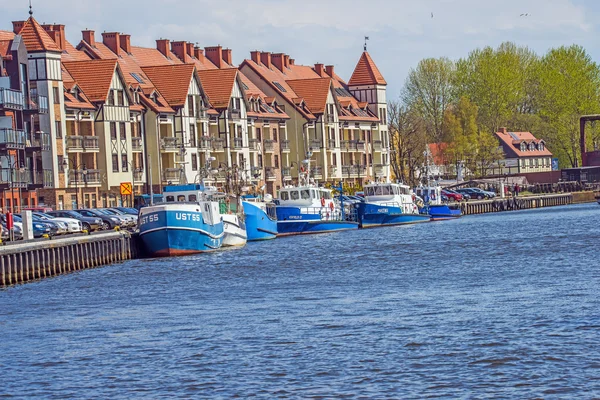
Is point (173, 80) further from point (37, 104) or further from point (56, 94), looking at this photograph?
point (37, 104)

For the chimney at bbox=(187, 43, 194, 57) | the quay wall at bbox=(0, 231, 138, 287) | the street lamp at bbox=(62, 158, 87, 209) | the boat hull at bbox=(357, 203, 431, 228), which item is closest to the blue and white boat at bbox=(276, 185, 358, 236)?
the boat hull at bbox=(357, 203, 431, 228)

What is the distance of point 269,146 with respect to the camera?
13225cm

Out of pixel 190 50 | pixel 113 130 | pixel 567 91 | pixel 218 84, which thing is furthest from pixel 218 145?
pixel 567 91

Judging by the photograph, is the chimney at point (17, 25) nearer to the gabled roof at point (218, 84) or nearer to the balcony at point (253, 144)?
the gabled roof at point (218, 84)

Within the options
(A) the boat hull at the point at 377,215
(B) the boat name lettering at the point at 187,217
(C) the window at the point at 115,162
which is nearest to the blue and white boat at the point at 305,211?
(A) the boat hull at the point at 377,215

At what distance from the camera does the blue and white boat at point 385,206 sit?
102000mm

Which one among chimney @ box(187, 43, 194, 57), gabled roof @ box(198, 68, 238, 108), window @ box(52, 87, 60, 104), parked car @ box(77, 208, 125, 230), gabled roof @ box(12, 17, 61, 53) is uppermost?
chimney @ box(187, 43, 194, 57)

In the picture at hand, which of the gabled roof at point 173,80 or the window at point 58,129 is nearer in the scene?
the window at point 58,129

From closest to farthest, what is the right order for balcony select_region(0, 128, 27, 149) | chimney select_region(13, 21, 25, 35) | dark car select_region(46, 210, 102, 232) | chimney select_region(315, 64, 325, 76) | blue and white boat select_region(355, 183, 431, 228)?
dark car select_region(46, 210, 102, 232)
balcony select_region(0, 128, 27, 149)
blue and white boat select_region(355, 183, 431, 228)
chimney select_region(13, 21, 25, 35)
chimney select_region(315, 64, 325, 76)

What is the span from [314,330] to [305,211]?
55.7 meters

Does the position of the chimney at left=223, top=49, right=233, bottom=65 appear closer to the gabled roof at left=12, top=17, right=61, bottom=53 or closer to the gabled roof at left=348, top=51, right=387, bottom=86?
the gabled roof at left=348, top=51, right=387, bottom=86

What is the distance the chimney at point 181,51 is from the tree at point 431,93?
44766mm

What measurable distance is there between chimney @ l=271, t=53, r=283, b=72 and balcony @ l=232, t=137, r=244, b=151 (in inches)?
935

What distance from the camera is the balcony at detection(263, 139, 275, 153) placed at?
132 metres
